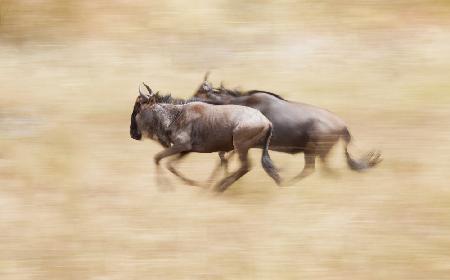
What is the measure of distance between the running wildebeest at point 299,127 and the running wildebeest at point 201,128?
488mm

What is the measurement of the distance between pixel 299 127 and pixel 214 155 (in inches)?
67.6

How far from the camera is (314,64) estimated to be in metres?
18.4

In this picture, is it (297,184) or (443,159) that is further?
(443,159)

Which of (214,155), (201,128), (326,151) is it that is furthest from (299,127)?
(214,155)

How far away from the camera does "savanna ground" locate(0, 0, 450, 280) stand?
9.64 meters

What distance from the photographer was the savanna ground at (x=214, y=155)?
9641 mm

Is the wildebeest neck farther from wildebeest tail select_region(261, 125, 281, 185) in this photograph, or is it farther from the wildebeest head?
wildebeest tail select_region(261, 125, 281, 185)

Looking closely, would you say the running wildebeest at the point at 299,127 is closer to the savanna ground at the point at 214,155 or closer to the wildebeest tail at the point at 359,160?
the wildebeest tail at the point at 359,160

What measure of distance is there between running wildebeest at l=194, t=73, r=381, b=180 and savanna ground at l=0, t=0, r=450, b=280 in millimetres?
382

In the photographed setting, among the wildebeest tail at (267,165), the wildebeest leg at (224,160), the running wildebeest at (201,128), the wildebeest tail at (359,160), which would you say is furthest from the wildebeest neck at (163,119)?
the wildebeest tail at (359,160)

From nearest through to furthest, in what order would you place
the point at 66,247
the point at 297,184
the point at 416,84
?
the point at 66,247 < the point at 297,184 < the point at 416,84

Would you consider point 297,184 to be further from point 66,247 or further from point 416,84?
point 416,84

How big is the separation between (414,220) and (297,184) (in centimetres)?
153

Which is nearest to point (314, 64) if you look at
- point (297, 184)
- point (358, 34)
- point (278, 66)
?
point (278, 66)
